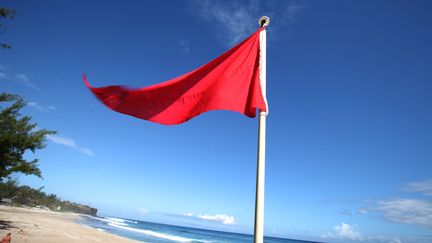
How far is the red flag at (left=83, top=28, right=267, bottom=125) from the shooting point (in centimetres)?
429

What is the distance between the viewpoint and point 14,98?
1196 cm

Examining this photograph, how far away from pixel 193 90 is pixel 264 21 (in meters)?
1.43

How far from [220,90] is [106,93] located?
1695 mm

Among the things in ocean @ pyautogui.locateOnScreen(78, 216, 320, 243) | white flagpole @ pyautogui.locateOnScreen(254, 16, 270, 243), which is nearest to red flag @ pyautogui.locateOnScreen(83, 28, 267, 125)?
white flagpole @ pyautogui.locateOnScreen(254, 16, 270, 243)

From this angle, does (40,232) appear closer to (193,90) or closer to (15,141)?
(15,141)

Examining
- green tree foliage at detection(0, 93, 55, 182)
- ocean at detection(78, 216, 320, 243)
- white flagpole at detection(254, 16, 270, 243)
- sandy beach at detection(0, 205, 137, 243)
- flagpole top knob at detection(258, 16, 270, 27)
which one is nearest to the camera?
white flagpole at detection(254, 16, 270, 243)

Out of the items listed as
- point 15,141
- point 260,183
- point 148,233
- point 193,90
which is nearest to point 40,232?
point 15,141

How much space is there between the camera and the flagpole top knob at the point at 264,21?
4.20m

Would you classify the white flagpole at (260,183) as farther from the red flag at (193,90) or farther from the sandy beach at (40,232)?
the sandy beach at (40,232)

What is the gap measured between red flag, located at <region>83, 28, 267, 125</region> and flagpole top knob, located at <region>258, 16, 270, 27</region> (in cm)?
10

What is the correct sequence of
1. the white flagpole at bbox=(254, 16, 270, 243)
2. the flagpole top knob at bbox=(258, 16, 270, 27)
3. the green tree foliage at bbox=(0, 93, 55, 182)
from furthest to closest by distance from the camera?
the green tree foliage at bbox=(0, 93, 55, 182)
the flagpole top knob at bbox=(258, 16, 270, 27)
the white flagpole at bbox=(254, 16, 270, 243)

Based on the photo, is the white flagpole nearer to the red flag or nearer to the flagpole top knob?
the red flag

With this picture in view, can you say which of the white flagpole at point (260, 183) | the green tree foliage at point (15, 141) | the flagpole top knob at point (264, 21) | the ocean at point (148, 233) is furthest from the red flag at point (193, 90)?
the ocean at point (148, 233)

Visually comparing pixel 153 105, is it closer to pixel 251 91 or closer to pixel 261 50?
pixel 251 91
